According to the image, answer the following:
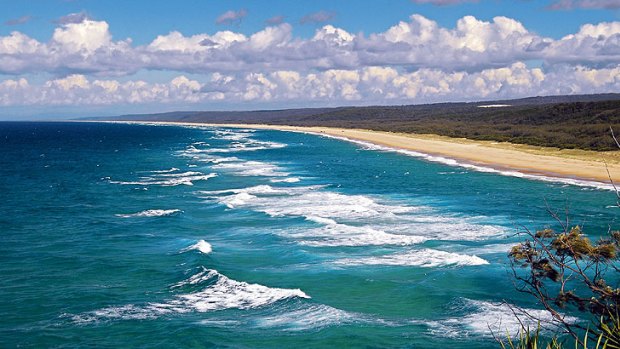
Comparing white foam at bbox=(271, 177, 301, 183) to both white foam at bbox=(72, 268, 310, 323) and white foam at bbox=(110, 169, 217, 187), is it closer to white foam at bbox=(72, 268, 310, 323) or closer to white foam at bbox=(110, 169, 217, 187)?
white foam at bbox=(110, 169, 217, 187)

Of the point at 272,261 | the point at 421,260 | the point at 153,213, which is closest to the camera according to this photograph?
the point at 421,260

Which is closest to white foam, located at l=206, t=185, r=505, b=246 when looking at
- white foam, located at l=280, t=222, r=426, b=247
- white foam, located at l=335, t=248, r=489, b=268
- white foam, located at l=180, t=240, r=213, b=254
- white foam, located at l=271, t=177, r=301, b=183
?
white foam, located at l=280, t=222, r=426, b=247

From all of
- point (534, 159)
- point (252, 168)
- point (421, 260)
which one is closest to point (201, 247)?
point (421, 260)

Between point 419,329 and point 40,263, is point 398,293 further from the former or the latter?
point 40,263

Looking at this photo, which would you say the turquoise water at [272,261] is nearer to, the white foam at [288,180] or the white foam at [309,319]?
the white foam at [309,319]

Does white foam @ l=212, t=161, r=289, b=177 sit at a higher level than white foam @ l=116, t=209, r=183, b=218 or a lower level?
higher

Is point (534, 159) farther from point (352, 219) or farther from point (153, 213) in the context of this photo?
point (153, 213)

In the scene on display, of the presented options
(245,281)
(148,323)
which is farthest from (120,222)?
(148,323)
